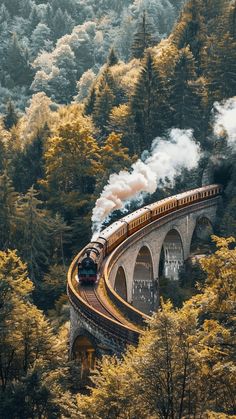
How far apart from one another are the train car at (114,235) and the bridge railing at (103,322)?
335 inches

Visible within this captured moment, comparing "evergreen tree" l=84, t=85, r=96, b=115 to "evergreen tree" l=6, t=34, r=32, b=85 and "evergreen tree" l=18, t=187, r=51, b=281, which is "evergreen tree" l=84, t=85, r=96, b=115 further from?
"evergreen tree" l=6, t=34, r=32, b=85

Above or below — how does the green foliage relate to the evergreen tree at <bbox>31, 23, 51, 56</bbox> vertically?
below

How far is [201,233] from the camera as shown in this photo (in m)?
81.2

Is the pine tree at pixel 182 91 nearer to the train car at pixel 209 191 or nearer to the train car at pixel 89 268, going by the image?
the train car at pixel 209 191

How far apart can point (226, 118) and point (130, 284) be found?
3715 centimetres

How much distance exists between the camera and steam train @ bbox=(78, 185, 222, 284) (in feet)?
165

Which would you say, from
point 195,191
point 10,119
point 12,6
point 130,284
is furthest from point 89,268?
point 12,6

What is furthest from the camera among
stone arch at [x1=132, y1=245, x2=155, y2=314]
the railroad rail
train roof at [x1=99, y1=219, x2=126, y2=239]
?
stone arch at [x1=132, y1=245, x2=155, y2=314]

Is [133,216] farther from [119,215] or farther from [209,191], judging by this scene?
[209,191]

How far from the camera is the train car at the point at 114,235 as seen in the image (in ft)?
186

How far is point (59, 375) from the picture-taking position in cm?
3766

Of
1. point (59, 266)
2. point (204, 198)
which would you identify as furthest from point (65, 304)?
point (204, 198)

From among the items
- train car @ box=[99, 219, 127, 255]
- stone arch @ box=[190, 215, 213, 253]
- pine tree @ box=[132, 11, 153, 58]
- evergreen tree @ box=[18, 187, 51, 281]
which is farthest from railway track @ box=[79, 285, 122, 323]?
pine tree @ box=[132, 11, 153, 58]

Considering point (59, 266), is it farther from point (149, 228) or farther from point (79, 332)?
point (79, 332)
